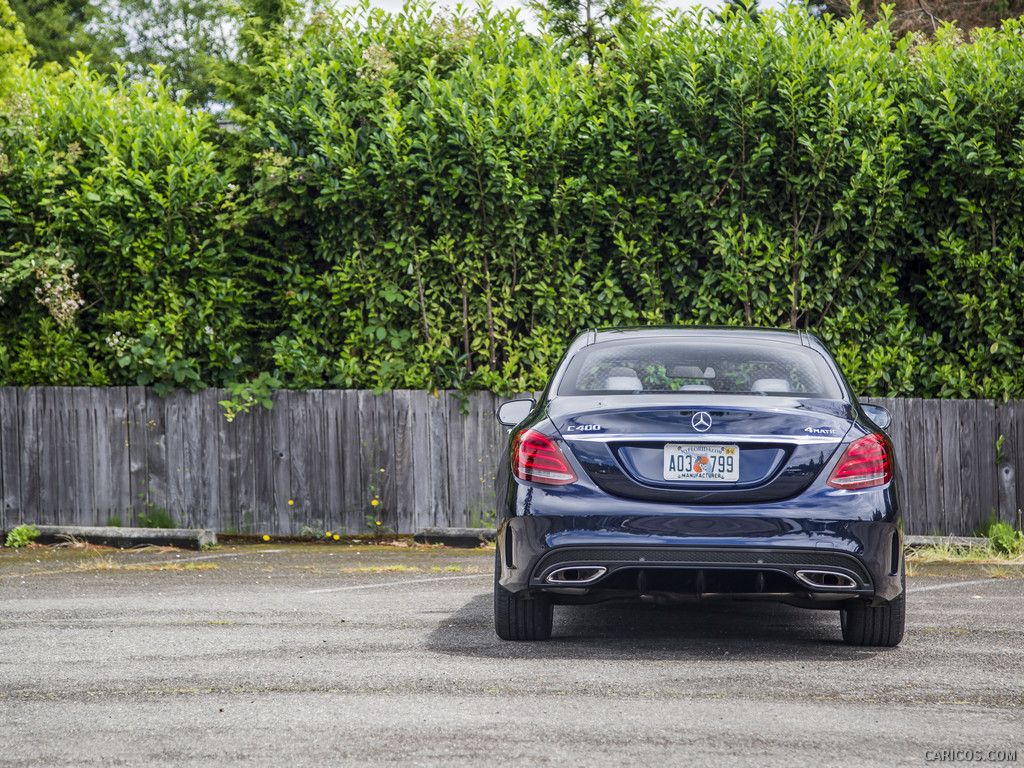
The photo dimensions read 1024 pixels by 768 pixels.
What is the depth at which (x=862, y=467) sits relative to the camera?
15.0 ft

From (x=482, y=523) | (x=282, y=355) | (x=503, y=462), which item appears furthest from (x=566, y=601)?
(x=282, y=355)

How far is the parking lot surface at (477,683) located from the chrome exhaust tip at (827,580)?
1.22ft

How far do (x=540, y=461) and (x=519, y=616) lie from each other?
2.79ft

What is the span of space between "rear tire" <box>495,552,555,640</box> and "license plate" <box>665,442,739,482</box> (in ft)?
3.13

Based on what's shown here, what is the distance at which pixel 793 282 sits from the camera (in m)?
9.70

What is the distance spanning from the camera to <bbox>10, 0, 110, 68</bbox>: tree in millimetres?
34219

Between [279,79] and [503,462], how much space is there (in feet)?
20.7

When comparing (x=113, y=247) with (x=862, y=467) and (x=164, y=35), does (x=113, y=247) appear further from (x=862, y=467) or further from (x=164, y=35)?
(x=164, y=35)

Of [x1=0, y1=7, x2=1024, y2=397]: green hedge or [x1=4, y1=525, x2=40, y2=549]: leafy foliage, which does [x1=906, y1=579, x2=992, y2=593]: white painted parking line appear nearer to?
[x1=0, y1=7, x2=1024, y2=397]: green hedge

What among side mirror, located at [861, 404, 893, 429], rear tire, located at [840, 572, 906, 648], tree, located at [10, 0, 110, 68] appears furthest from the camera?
tree, located at [10, 0, 110, 68]

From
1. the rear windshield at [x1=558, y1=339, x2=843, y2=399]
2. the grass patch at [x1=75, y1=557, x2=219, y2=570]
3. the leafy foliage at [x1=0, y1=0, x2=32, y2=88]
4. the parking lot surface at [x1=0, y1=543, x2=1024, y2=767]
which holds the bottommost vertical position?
the grass patch at [x1=75, y1=557, x2=219, y2=570]

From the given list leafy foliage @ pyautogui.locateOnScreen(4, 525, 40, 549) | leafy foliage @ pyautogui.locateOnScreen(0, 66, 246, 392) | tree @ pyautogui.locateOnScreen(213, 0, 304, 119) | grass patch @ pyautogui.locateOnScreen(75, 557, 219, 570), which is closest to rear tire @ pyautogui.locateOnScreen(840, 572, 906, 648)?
grass patch @ pyautogui.locateOnScreen(75, 557, 219, 570)

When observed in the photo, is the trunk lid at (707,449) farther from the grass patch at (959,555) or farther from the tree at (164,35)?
the tree at (164,35)

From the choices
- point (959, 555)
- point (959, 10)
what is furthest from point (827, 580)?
point (959, 10)
